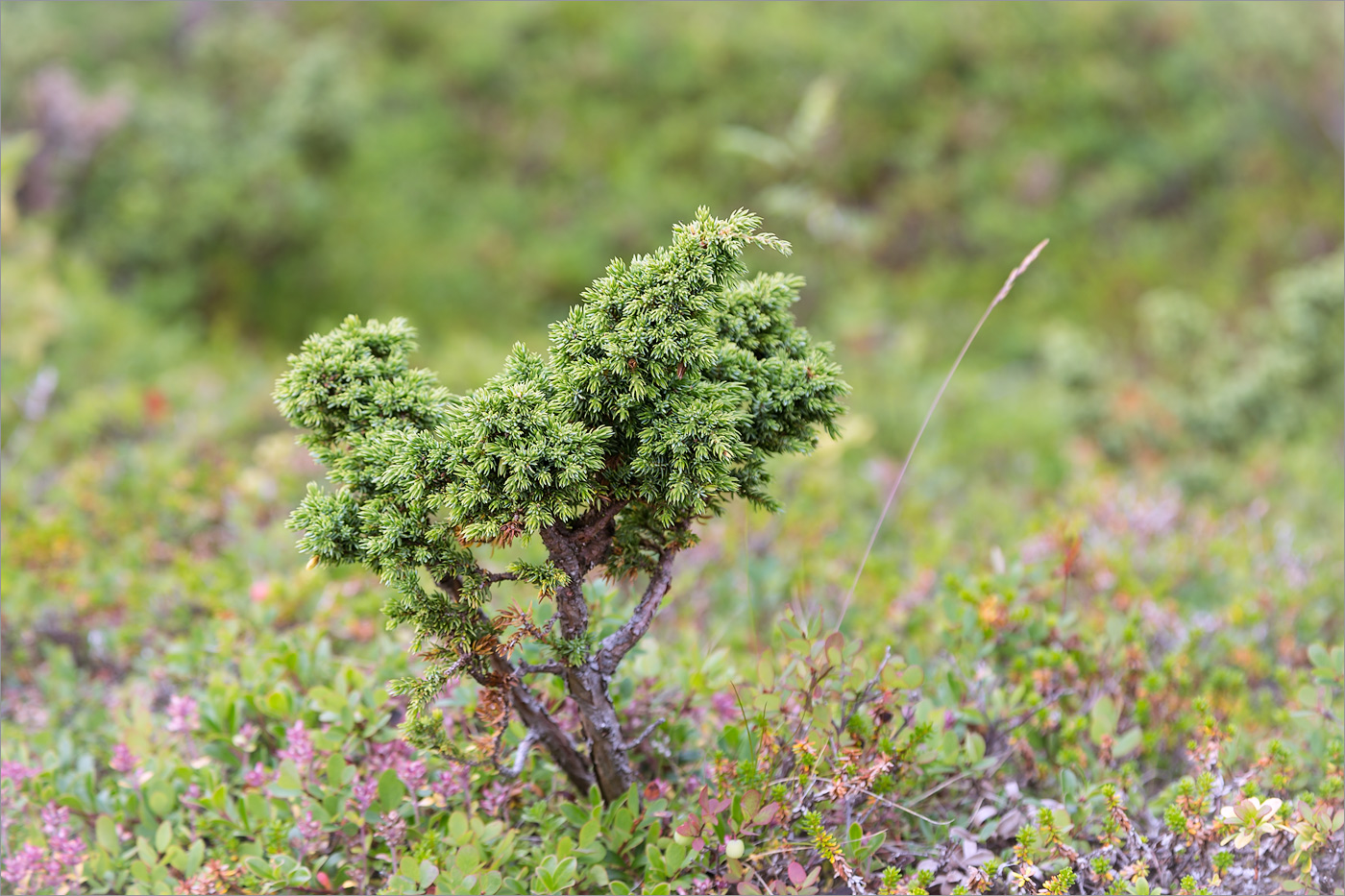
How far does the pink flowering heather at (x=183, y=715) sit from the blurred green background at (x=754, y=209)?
183 centimetres

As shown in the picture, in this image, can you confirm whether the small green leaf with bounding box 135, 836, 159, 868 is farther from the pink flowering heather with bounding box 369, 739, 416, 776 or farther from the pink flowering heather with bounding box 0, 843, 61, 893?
the pink flowering heather with bounding box 369, 739, 416, 776

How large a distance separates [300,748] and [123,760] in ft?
2.38

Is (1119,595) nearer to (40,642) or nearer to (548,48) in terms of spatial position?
(40,642)

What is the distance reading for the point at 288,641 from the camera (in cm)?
350

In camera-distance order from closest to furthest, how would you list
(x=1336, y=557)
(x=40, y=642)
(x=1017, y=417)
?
1. (x=40, y=642)
2. (x=1336, y=557)
3. (x=1017, y=417)

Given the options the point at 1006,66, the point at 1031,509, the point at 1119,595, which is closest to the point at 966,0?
the point at 1006,66

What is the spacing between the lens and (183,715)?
3.06 meters

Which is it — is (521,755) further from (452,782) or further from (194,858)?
(194,858)

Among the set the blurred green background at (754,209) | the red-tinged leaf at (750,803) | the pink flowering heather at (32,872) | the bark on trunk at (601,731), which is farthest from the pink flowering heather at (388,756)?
the blurred green background at (754,209)

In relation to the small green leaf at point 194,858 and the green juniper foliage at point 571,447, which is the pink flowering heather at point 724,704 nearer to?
the green juniper foliage at point 571,447

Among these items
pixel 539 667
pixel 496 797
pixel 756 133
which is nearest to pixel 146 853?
pixel 496 797

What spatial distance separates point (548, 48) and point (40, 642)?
954 cm

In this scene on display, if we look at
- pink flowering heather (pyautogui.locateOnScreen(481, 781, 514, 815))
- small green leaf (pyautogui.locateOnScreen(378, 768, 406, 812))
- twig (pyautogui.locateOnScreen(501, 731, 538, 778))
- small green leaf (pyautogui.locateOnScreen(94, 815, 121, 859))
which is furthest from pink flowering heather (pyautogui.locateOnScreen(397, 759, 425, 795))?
small green leaf (pyautogui.locateOnScreen(94, 815, 121, 859))

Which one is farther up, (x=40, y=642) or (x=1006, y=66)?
(x=1006, y=66)
